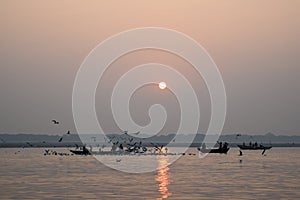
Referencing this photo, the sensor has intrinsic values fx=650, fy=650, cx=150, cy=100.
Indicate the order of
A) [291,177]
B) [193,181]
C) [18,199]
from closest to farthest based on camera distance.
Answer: [18,199] < [193,181] < [291,177]

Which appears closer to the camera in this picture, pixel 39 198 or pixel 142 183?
pixel 39 198

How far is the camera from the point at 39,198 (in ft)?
162

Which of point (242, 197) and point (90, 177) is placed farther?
point (90, 177)

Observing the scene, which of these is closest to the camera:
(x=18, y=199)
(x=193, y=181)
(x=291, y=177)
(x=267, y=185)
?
(x=18, y=199)

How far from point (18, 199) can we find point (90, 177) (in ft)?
80.7

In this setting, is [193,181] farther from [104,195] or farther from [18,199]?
[18,199]

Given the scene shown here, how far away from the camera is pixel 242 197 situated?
50.5 m

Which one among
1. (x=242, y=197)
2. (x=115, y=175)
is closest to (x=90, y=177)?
(x=115, y=175)

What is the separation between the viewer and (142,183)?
64.8 metres

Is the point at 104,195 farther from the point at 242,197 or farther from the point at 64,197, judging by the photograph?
the point at 242,197

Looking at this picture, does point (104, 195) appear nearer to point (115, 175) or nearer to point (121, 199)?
point (121, 199)

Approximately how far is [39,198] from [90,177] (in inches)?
929

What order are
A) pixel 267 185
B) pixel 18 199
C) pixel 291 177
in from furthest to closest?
pixel 291 177, pixel 267 185, pixel 18 199

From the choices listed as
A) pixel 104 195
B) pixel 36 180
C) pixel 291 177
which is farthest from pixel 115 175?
pixel 104 195
